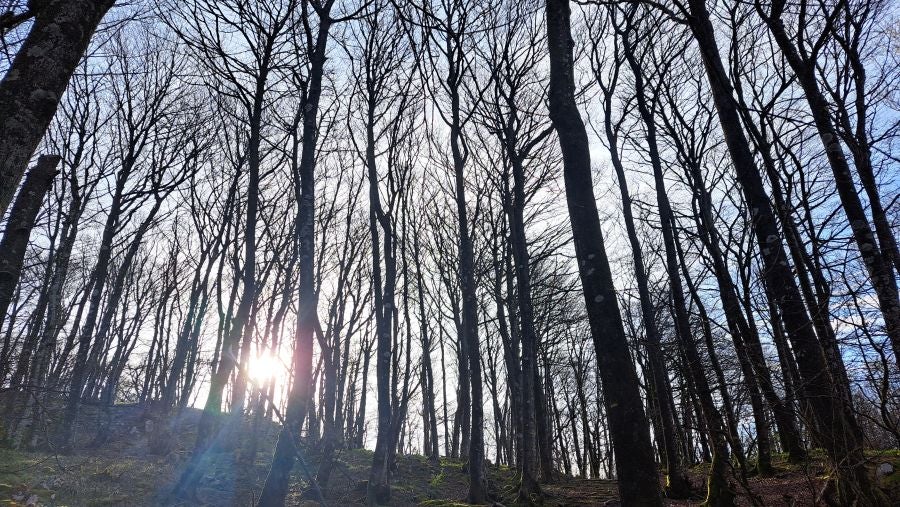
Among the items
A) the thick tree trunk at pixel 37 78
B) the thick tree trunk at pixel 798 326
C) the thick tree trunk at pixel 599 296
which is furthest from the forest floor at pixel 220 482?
the thick tree trunk at pixel 37 78

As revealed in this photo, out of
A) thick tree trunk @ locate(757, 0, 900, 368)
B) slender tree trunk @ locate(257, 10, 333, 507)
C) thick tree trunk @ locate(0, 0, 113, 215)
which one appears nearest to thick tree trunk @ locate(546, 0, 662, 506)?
thick tree trunk @ locate(757, 0, 900, 368)

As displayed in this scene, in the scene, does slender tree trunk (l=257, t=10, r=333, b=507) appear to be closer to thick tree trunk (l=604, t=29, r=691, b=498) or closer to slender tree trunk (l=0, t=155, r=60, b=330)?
slender tree trunk (l=0, t=155, r=60, b=330)

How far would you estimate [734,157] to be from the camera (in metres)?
5.30

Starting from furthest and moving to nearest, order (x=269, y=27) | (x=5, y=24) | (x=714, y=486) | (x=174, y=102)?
(x=174, y=102)
(x=269, y=27)
(x=714, y=486)
(x=5, y=24)

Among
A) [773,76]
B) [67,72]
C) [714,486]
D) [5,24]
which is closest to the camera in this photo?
[67,72]

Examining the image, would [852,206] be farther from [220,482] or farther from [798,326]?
[220,482]

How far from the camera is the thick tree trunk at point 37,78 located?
1.88m

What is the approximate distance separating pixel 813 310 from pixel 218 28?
975cm

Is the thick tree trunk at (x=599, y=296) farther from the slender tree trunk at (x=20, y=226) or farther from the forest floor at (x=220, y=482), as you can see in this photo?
the slender tree trunk at (x=20, y=226)

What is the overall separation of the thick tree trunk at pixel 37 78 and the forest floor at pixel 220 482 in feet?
14.6

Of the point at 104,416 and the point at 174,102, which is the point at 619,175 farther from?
the point at 104,416

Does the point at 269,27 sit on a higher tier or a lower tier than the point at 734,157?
higher

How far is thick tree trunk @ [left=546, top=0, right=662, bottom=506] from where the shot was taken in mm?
3109

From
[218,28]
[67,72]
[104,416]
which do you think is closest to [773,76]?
[218,28]
